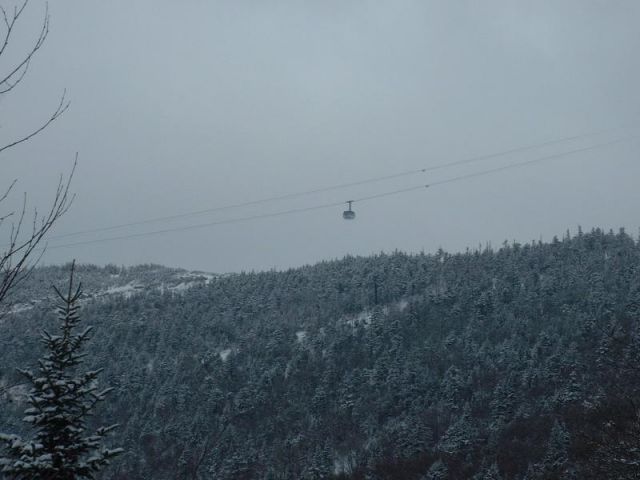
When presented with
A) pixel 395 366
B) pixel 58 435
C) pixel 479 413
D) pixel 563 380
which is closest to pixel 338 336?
pixel 395 366

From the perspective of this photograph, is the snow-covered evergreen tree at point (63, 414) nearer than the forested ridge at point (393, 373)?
Yes

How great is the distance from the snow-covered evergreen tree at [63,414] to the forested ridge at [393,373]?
214ft

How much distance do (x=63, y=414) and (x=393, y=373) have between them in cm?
13189

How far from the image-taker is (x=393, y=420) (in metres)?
124

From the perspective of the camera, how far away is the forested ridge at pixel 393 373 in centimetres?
10169

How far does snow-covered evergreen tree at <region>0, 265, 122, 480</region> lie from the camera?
1046 cm

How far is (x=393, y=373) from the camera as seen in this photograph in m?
139

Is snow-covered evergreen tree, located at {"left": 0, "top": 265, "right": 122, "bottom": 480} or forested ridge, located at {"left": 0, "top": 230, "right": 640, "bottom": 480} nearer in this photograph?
snow-covered evergreen tree, located at {"left": 0, "top": 265, "right": 122, "bottom": 480}

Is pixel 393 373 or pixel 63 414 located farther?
pixel 393 373

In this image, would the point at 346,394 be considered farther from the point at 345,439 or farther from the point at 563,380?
the point at 563,380

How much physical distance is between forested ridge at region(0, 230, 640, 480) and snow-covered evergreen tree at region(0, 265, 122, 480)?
65.3 metres

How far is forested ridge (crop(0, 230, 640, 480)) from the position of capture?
334 feet

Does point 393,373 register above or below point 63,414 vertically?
below

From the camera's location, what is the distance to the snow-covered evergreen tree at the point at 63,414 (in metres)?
10.5
